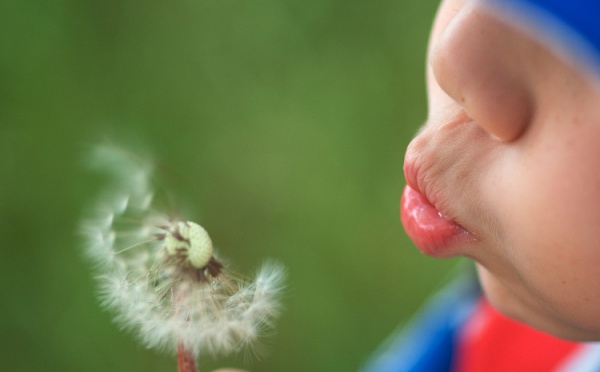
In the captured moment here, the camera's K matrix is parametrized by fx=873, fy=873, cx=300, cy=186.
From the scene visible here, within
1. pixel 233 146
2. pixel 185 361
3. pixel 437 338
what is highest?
pixel 233 146

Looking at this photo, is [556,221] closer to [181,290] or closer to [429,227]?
[429,227]

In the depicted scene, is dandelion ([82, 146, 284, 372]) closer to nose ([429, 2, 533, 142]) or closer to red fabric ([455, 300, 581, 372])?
nose ([429, 2, 533, 142])

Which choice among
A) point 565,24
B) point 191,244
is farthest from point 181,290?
point 565,24

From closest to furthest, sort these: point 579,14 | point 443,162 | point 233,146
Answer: point 579,14
point 443,162
point 233,146

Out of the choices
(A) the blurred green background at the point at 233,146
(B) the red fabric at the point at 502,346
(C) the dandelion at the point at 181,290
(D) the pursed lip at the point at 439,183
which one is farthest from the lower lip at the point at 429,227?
(A) the blurred green background at the point at 233,146

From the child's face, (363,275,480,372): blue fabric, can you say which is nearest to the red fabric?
(363,275,480,372): blue fabric

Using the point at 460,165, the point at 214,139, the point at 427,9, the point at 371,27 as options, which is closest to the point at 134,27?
the point at 214,139

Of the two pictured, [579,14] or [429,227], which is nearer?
[579,14]
